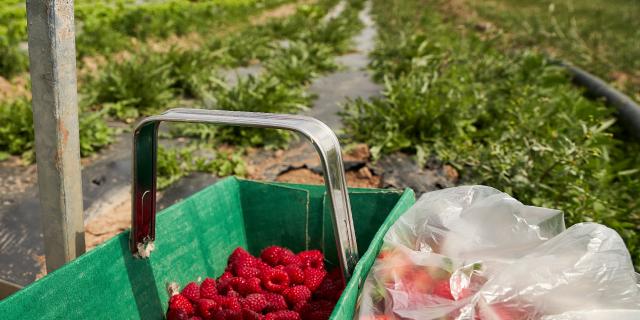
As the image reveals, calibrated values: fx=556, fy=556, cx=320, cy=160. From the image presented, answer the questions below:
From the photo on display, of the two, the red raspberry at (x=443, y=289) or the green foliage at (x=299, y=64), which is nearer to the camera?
the red raspberry at (x=443, y=289)

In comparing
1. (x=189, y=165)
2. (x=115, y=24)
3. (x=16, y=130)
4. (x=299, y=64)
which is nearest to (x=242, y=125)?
(x=189, y=165)

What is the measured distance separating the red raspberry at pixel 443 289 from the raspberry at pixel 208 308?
716mm

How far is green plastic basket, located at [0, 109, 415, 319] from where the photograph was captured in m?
1.41

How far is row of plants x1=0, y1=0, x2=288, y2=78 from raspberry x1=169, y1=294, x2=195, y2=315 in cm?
444

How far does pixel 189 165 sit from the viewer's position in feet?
11.6

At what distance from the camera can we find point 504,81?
5.21 metres

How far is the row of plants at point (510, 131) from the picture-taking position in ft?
8.87

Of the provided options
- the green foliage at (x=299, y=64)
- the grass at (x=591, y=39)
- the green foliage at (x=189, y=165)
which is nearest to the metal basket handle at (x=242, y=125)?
the green foliage at (x=189, y=165)

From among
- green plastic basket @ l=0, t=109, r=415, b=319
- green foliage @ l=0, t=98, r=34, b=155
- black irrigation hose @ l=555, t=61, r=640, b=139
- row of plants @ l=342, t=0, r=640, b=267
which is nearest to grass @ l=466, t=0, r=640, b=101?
black irrigation hose @ l=555, t=61, r=640, b=139

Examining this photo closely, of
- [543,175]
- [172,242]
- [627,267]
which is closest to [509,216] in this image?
[627,267]

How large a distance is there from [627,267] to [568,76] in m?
5.41

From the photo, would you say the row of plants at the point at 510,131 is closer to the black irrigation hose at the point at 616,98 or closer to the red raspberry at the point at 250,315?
the black irrigation hose at the point at 616,98

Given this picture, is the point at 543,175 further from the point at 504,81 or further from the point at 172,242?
the point at 504,81

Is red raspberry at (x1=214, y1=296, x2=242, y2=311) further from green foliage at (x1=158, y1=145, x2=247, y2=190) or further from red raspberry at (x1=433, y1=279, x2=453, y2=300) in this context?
green foliage at (x1=158, y1=145, x2=247, y2=190)
